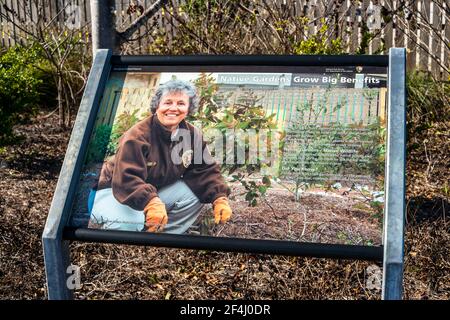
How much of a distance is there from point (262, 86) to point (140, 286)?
5.78ft

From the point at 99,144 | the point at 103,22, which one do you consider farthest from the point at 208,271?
the point at 103,22

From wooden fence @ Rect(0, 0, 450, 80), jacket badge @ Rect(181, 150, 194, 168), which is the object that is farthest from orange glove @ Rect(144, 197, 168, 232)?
wooden fence @ Rect(0, 0, 450, 80)

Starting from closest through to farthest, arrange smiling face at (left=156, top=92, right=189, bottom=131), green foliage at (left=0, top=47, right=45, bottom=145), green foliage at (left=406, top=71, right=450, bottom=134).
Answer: smiling face at (left=156, top=92, right=189, bottom=131) < green foliage at (left=0, top=47, right=45, bottom=145) < green foliage at (left=406, top=71, right=450, bottom=134)

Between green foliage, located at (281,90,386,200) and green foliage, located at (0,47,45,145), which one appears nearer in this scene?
green foliage, located at (281,90,386,200)

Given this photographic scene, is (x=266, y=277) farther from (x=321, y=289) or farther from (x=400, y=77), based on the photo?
(x=400, y=77)

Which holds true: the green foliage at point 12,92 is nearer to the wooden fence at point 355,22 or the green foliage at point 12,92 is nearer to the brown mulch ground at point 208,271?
the wooden fence at point 355,22

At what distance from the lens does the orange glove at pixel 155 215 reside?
335cm

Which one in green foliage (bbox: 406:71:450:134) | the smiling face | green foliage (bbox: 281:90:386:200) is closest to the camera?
green foliage (bbox: 281:90:386:200)

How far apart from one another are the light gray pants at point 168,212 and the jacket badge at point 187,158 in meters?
0.09

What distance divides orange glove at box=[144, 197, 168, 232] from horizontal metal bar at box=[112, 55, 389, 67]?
712 mm

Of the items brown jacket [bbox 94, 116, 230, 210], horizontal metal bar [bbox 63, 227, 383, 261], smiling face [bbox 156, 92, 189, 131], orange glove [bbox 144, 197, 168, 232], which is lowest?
horizontal metal bar [bbox 63, 227, 383, 261]

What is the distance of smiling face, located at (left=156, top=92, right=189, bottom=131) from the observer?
3.57 metres

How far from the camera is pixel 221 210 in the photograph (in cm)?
337

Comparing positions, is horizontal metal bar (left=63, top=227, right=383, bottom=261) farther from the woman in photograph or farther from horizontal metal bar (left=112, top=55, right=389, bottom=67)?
horizontal metal bar (left=112, top=55, right=389, bottom=67)
